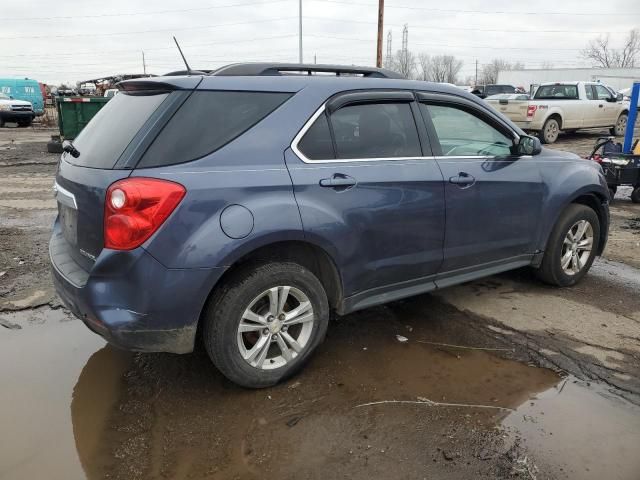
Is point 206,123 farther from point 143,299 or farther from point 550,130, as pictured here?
point 550,130

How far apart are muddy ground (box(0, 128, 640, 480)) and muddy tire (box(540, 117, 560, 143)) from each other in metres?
12.9

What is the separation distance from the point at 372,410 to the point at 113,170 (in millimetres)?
1891

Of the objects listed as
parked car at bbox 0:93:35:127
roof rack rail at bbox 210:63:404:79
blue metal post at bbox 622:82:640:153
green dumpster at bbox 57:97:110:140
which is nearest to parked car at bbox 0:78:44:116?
parked car at bbox 0:93:35:127

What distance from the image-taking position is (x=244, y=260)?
9.76 feet

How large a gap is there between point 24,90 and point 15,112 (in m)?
10.1

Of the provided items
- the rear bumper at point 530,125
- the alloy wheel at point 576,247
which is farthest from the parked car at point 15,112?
the alloy wheel at point 576,247

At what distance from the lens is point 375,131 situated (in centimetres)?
348

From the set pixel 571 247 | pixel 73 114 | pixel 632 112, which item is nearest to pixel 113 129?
pixel 571 247

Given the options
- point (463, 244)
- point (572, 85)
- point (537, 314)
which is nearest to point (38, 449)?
point (463, 244)

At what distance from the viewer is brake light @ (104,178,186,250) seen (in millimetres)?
2648

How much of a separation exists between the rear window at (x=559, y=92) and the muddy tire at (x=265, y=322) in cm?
1653

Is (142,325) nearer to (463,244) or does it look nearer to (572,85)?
(463,244)

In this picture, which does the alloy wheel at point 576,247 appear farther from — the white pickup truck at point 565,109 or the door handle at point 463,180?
the white pickup truck at point 565,109

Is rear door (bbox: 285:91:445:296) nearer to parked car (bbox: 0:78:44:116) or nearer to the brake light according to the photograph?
the brake light
